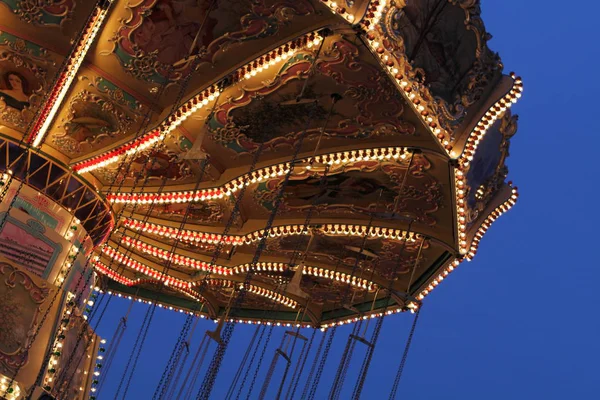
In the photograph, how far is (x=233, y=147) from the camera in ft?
39.1

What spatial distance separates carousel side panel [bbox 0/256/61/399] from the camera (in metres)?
11.0

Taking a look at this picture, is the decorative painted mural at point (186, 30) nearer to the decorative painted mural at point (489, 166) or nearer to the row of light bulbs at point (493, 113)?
the row of light bulbs at point (493, 113)

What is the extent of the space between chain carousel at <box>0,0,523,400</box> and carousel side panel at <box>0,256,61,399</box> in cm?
3

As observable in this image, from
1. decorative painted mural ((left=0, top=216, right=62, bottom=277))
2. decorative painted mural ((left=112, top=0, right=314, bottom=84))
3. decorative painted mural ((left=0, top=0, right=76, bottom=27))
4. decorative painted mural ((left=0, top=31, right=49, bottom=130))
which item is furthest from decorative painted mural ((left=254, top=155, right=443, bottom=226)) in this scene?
decorative painted mural ((left=0, top=0, right=76, bottom=27))

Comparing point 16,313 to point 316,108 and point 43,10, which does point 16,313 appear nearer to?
point 43,10

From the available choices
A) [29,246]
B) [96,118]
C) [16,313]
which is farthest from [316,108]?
[16,313]

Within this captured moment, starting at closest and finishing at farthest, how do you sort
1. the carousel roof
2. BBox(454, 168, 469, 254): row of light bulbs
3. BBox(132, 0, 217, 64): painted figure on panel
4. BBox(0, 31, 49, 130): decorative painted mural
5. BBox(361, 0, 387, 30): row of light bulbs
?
BBox(361, 0, 387, 30): row of light bulbs → BBox(132, 0, 217, 64): painted figure on panel → the carousel roof → BBox(0, 31, 49, 130): decorative painted mural → BBox(454, 168, 469, 254): row of light bulbs

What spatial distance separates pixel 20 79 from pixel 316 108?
3930 millimetres

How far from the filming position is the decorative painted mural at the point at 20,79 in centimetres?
1030

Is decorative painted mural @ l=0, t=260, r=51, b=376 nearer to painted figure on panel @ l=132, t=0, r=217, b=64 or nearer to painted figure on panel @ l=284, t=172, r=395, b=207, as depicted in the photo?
painted figure on panel @ l=132, t=0, r=217, b=64

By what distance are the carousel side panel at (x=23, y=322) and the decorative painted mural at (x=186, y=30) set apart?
3.36 m

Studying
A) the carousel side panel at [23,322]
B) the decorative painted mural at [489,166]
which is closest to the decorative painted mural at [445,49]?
the decorative painted mural at [489,166]

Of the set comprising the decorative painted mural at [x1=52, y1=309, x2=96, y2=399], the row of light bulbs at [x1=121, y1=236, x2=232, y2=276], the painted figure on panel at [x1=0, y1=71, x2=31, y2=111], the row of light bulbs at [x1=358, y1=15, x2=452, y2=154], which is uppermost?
the row of light bulbs at [x1=358, y1=15, x2=452, y2=154]

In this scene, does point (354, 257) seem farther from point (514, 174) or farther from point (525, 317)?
point (514, 174)
